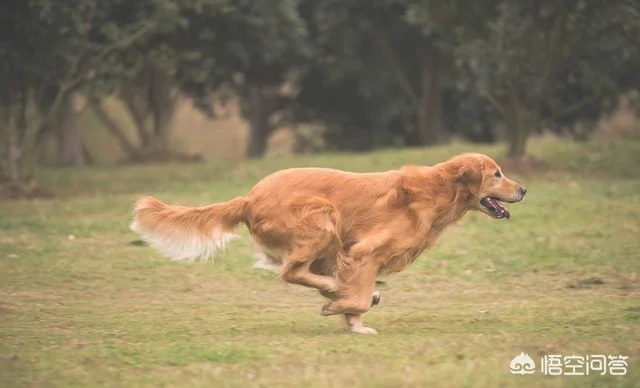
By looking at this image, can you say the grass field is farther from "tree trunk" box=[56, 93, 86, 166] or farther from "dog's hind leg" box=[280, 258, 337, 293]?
"tree trunk" box=[56, 93, 86, 166]

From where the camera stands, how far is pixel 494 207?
9.99 metres

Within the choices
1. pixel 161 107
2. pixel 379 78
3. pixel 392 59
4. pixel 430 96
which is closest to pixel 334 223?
pixel 161 107

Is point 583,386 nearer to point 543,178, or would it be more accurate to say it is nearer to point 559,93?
point 543,178

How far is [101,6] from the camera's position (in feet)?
74.4

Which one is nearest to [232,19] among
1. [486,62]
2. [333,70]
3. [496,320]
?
[333,70]

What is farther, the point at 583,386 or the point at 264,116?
the point at 264,116

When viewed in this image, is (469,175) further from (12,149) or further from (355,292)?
(12,149)

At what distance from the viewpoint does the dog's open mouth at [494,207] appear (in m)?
9.96

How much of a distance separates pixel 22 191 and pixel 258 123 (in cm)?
1656

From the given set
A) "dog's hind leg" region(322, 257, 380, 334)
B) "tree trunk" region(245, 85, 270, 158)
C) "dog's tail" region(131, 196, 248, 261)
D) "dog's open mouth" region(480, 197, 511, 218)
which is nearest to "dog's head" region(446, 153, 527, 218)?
"dog's open mouth" region(480, 197, 511, 218)

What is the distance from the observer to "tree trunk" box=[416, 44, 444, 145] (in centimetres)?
3161

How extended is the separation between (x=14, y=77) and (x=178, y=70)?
10098 mm

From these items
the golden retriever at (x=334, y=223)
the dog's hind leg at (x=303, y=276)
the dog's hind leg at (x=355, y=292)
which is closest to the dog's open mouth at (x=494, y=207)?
the golden retriever at (x=334, y=223)

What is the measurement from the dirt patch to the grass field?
90cm
